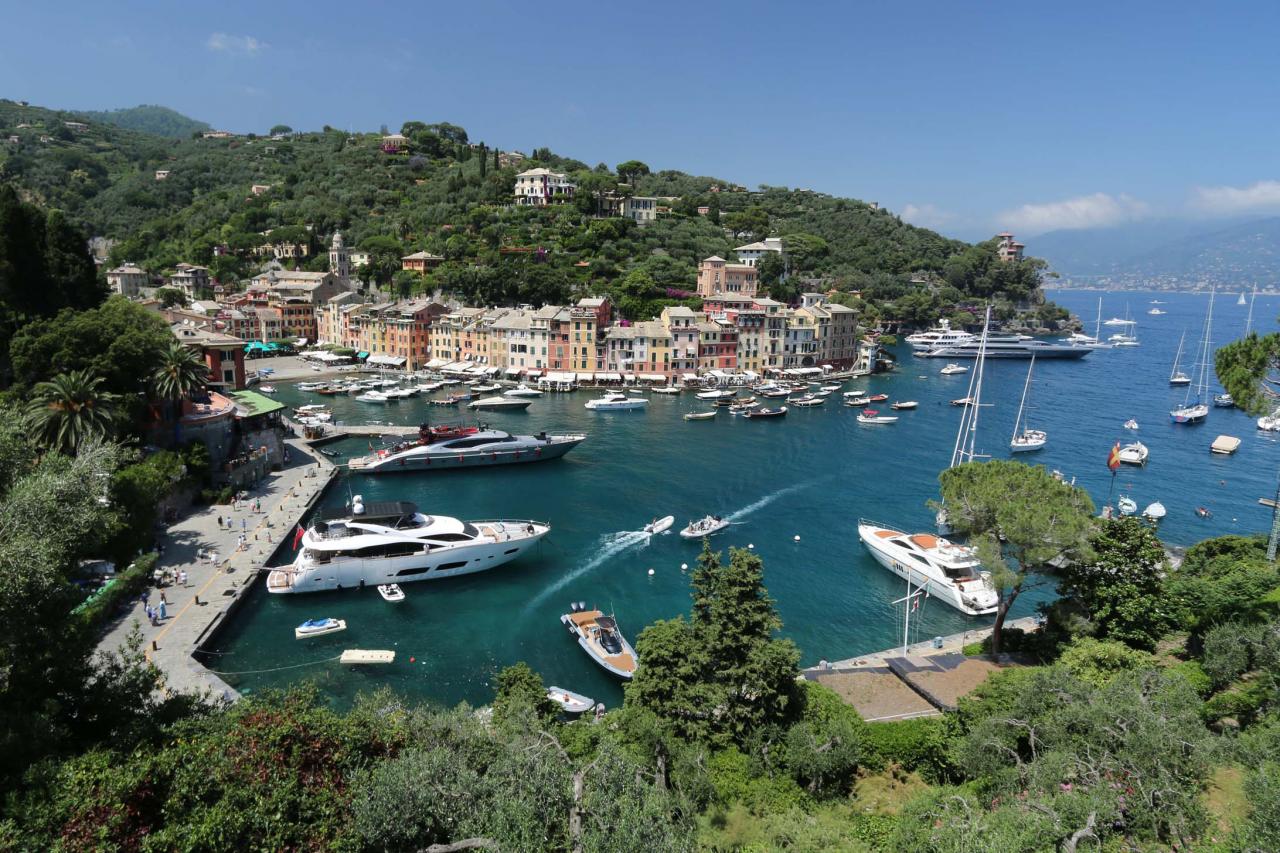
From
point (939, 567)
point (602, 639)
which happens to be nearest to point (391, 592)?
point (602, 639)

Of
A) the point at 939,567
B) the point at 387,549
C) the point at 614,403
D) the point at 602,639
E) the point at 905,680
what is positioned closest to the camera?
the point at 905,680

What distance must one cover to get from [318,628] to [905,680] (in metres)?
20.5

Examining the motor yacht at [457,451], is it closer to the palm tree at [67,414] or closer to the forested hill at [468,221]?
the palm tree at [67,414]

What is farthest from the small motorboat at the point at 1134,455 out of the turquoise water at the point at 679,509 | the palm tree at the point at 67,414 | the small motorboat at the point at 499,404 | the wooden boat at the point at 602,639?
the palm tree at the point at 67,414

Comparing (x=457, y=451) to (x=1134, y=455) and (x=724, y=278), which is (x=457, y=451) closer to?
(x=1134, y=455)

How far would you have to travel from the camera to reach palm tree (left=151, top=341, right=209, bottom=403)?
35969 millimetres

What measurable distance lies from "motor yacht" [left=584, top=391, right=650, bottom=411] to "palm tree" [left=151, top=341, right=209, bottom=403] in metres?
35.1

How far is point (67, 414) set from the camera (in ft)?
98.4

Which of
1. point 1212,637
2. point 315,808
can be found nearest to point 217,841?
point 315,808

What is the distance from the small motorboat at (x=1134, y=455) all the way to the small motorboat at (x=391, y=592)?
166ft

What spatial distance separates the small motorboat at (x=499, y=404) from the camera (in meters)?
65.2

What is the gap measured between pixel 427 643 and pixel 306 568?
21.4 feet

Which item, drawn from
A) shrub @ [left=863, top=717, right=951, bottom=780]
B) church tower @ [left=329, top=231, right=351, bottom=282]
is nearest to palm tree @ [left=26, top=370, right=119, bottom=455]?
shrub @ [left=863, top=717, right=951, bottom=780]

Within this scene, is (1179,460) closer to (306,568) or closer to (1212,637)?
(1212,637)
